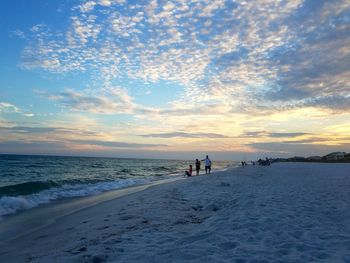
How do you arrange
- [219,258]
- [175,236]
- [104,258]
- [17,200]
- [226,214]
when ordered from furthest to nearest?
[17,200], [226,214], [175,236], [104,258], [219,258]

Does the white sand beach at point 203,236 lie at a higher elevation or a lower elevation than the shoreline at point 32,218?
higher

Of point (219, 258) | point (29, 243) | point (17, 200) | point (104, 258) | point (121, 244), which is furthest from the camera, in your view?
point (17, 200)

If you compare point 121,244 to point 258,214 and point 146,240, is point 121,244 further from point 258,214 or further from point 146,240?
point 258,214

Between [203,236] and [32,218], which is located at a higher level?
[203,236]

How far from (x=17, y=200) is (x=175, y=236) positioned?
11.5 m

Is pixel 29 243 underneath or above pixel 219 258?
underneath

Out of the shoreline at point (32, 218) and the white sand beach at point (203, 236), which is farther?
the shoreline at point (32, 218)

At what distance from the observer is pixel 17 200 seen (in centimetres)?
1565

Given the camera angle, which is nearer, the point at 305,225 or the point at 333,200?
the point at 305,225

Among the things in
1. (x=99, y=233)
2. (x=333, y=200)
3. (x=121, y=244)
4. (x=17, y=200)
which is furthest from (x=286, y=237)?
(x=17, y=200)

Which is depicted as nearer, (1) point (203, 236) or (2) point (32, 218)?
(1) point (203, 236)

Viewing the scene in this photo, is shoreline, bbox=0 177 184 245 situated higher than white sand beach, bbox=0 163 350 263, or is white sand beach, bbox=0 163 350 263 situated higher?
white sand beach, bbox=0 163 350 263

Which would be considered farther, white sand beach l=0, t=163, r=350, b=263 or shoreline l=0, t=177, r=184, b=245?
shoreline l=0, t=177, r=184, b=245

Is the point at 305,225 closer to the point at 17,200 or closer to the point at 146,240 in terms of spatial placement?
the point at 146,240
